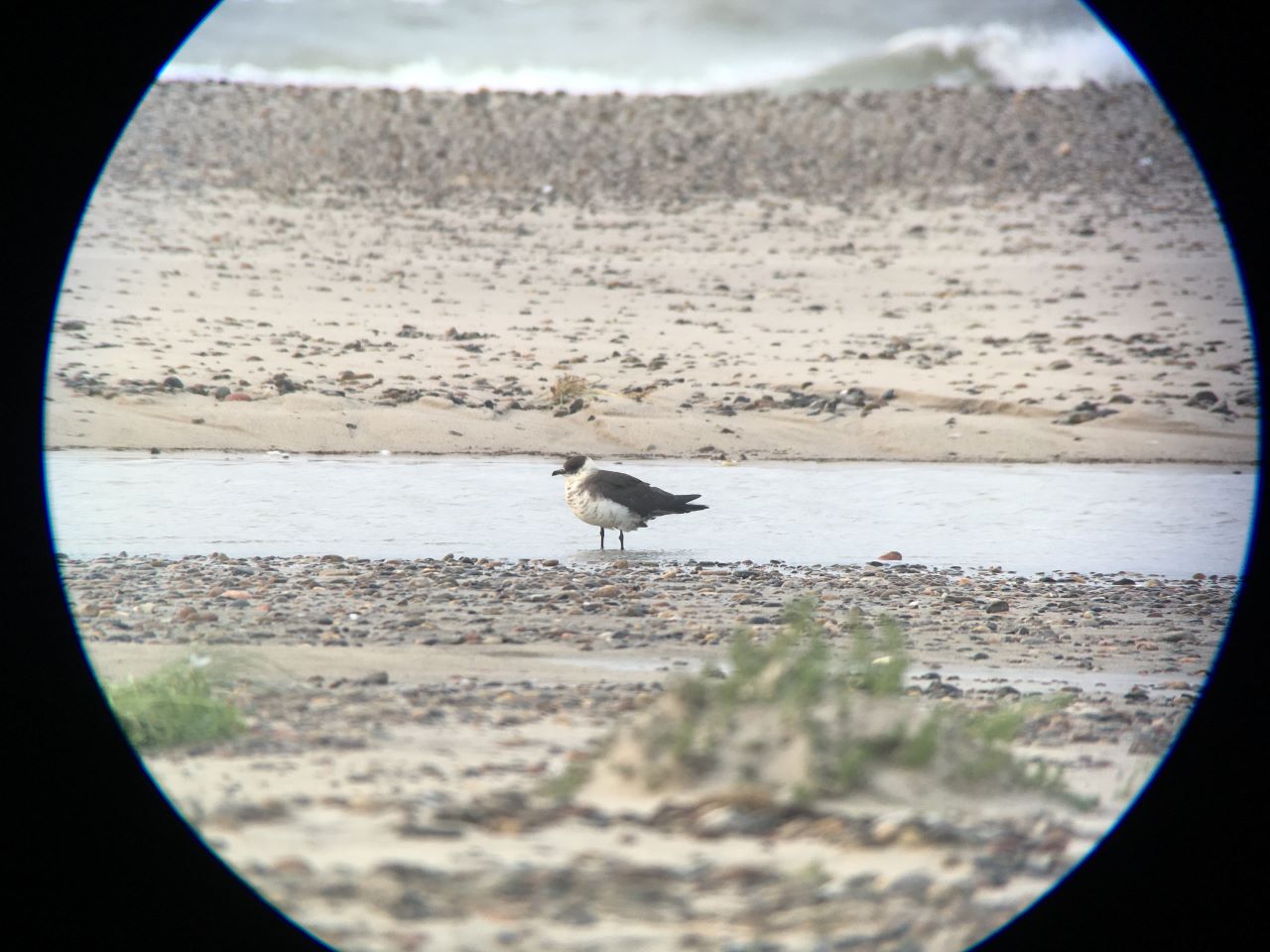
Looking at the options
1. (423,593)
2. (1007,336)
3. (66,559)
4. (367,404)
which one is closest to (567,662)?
(423,593)

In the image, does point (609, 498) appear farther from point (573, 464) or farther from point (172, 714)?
point (172, 714)

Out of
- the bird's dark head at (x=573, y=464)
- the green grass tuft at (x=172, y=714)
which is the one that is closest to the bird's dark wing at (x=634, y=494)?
the bird's dark head at (x=573, y=464)

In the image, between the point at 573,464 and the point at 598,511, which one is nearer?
the point at 598,511

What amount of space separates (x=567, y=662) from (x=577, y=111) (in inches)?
593

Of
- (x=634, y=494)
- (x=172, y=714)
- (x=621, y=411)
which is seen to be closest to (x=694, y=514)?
(x=634, y=494)

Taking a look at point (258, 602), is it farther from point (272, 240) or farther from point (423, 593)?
point (272, 240)

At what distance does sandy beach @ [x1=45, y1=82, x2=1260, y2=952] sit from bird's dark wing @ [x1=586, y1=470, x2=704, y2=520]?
503mm

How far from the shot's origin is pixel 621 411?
441 inches

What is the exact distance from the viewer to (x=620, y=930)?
3.14m

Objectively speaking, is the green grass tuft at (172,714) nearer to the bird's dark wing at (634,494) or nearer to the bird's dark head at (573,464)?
the bird's dark wing at (634,494)

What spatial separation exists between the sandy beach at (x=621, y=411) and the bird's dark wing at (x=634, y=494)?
50 cm

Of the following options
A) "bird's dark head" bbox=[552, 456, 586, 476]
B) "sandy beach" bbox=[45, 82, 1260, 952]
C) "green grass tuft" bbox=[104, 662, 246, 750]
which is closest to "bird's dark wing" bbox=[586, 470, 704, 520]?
"bird's dark head" bbox=[552, 456, 586, 476]

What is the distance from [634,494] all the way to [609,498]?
17 cm

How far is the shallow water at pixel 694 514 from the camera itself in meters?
7.73
